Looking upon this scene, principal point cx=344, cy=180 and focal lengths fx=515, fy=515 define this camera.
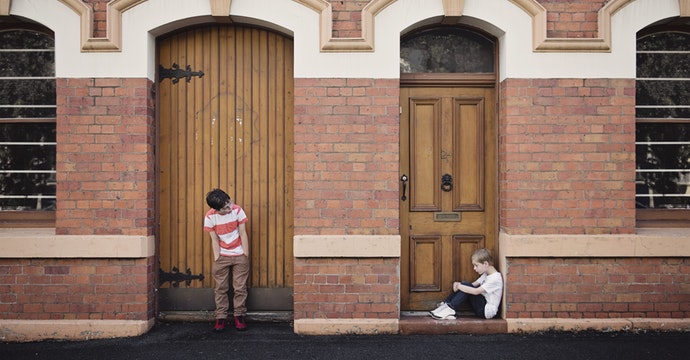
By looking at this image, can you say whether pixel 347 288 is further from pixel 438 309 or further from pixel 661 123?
pixel 661 123

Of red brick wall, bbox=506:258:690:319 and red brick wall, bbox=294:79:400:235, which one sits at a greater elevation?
red brick wall, bbox=294:79:400:235

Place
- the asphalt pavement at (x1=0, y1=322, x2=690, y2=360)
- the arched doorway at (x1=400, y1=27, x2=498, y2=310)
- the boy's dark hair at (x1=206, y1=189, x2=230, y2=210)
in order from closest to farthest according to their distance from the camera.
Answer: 1. the asphalt pavement at (x1=0, y1=322, x2=690, y2=360)
2. the boy's dark hair at (x1=206, y1=189, x2=230, y2=210)
3. the arched doorway at (x1=400, y1=27, x2=498, y2=310)

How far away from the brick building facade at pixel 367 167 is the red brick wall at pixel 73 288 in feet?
0.05

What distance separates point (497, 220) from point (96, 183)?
4015 millimetres

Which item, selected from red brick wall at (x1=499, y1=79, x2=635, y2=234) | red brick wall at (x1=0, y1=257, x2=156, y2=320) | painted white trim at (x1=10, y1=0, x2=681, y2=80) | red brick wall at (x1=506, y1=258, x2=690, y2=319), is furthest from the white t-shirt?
red brick wall at (x1=0, y1=257, x2=156, y2=320)

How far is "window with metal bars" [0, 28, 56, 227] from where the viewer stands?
5.34 m

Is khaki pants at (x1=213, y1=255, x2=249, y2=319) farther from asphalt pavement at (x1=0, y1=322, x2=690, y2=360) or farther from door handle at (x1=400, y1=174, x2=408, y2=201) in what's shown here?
door handle at (x1=400, y1=174, x2=408, y2=201)

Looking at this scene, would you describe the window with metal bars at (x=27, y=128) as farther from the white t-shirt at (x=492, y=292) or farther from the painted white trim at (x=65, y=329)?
the white t-shirt at (x=492, y=292)

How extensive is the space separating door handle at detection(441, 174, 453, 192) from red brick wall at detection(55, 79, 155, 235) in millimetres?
2974

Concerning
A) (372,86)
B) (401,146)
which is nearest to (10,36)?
(372,86)

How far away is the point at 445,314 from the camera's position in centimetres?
518

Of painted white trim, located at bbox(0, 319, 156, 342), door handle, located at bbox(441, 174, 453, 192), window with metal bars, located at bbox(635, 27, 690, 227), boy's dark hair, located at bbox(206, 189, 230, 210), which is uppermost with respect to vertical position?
window with metal bars, located at bbox(635, 27, 690, 227)

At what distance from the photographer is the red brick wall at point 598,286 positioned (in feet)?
16.6

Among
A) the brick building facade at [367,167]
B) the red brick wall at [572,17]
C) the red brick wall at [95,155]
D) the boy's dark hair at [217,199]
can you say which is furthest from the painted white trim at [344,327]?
the red brick wall at [572,17]
